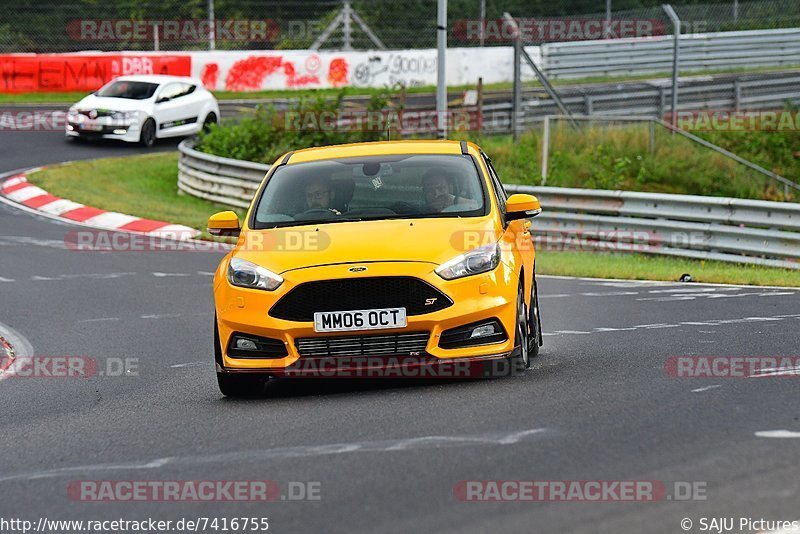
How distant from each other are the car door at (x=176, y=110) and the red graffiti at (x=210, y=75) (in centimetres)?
728

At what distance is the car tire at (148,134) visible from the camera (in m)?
31.2

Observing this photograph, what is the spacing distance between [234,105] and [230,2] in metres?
18.5

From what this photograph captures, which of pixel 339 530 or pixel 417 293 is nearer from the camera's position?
pixel 339 530

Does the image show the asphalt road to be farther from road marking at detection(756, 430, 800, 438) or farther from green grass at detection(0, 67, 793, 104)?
green grass at detection(0, 67, 793, 104)

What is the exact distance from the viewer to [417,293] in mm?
8164

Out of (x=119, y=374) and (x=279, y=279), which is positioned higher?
(x=279, y=279)

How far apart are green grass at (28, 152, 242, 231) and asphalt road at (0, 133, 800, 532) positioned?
1104cm

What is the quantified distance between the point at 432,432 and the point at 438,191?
2.83m

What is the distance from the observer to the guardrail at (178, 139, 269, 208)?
78.4ft

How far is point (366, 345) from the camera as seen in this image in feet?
27.0

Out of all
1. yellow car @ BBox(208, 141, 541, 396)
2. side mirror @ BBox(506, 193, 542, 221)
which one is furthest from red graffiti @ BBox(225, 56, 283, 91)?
side mirror @ BBox(506, 193, 542, 221)

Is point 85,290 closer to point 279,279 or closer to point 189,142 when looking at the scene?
point 279,279

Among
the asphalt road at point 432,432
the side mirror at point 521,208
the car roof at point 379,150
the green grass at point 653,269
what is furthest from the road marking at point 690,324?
the green grass at point 653,269

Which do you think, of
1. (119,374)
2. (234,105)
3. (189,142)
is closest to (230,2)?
(234,105)
